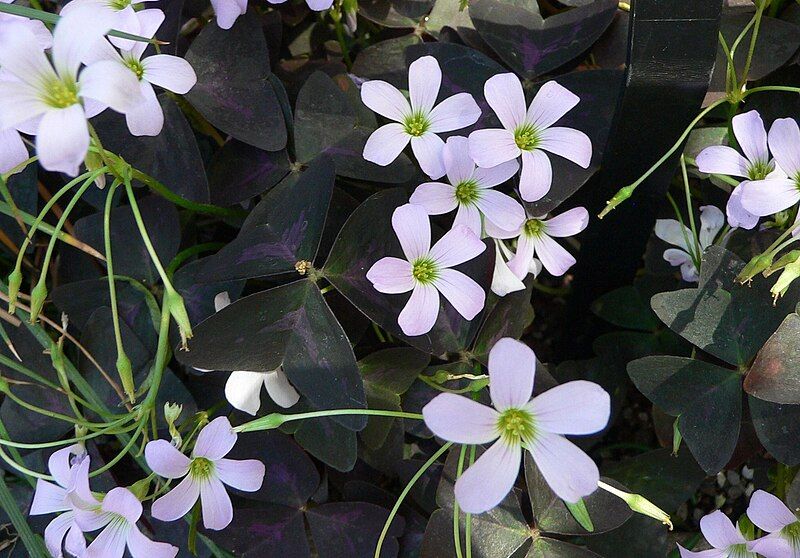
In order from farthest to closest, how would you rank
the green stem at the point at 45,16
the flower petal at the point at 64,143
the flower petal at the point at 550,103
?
the flower petal at the point at 550,103 < the green stem at the point at 45,16 < the flower petal at the point at 64,143

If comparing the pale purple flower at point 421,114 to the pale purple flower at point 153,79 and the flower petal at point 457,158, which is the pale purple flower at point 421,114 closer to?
the flower petal at point 457,158

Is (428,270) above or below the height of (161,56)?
below

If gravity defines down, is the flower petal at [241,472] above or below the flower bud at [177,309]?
below

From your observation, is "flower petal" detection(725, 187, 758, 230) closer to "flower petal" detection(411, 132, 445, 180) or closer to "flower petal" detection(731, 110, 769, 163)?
"flower petal" detection(731, 110, 769, 163)

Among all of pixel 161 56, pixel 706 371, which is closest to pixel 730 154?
pixel 706 371

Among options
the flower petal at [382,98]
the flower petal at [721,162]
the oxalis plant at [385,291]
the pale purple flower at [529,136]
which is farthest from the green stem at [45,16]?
the flower petal at [721,162]

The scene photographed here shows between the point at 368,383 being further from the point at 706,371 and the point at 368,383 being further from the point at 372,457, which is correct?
the point at 706,371
